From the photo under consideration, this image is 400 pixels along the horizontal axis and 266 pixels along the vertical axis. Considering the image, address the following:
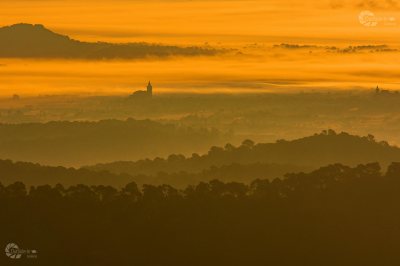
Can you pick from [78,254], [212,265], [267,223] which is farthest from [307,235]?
[78,254]

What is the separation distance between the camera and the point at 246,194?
200m

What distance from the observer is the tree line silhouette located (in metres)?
171

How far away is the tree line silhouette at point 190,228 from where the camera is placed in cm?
17125

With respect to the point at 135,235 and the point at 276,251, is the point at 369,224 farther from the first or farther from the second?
the point at 135,235

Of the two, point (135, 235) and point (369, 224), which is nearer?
point (135, 235)

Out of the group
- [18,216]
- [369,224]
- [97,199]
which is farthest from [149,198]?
[369,224]

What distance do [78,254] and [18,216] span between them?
1676 cm

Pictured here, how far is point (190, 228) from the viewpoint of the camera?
599ft

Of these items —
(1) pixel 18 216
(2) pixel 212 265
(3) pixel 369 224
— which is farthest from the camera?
(3) pixel 369 224

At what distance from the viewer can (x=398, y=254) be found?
174875 millimetres

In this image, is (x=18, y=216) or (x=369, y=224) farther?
(x=369, y=224)

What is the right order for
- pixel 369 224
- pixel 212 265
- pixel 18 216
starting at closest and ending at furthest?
pixel 212 265, pixel 18 216, pixel 369 224

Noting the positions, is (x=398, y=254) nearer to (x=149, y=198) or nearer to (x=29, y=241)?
(x=149, y=198)

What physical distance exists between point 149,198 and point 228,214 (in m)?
12.2
